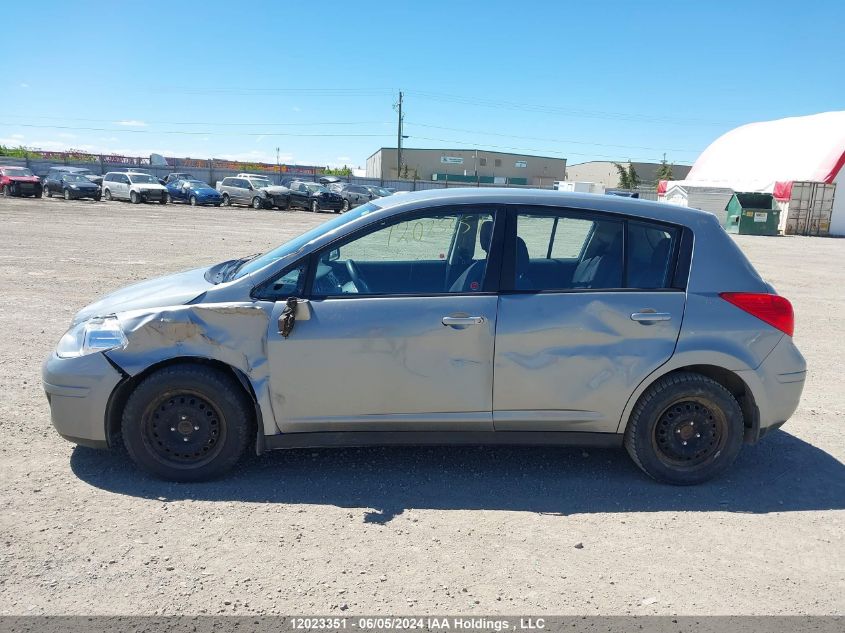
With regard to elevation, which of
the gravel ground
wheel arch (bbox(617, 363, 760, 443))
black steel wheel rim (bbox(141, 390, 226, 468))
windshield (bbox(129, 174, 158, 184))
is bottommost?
the gravel ground

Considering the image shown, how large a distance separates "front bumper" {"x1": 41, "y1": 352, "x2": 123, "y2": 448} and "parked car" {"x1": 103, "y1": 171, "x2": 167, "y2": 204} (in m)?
33.6

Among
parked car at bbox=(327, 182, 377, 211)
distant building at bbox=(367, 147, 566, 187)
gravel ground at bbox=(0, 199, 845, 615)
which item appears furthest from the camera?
distant building at bbox=(367, 147, 566, 187)

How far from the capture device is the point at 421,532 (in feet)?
11.4

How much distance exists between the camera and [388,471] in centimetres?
416

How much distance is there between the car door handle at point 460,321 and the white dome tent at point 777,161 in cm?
3825

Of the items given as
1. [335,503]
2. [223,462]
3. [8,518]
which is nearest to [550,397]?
[335,503]

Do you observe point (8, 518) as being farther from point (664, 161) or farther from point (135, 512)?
point (664, 161)

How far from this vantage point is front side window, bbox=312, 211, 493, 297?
3.94 metres

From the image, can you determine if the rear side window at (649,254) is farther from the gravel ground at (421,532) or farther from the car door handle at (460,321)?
the gravel ground at (421,532)

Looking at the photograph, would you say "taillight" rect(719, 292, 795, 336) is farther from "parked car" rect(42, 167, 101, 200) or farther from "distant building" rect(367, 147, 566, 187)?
"distant building" rect(367, 147, 566, 187)

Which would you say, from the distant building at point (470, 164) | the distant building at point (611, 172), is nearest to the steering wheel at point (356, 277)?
the distant building at point (470, 164)

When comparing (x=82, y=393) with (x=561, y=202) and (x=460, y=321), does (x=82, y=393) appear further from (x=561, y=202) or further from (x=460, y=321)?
(x=561, y=202)

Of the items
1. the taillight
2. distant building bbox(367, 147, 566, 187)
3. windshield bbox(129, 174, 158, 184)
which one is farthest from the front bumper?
distant building bbox(367, 147, 566, 187)

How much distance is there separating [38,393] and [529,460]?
3872mm
